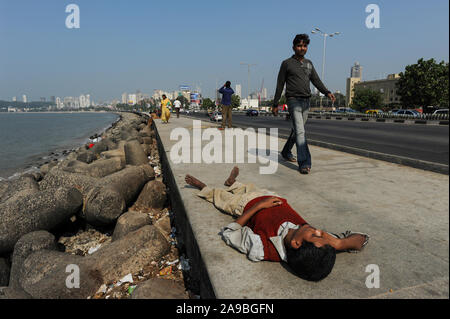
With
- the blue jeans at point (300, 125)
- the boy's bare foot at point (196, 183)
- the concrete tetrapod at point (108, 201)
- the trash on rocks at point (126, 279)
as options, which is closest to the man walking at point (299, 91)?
the blue jeans at point (300, 125)

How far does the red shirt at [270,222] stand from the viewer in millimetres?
1813

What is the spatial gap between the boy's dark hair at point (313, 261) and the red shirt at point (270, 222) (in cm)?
21

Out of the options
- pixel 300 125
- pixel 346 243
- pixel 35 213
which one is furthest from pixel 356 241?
pixel 35 213

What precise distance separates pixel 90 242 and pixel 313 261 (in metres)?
3.86

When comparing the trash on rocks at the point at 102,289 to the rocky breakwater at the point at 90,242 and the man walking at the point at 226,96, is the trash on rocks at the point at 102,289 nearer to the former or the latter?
the rocky breakwater at the point at 90,242

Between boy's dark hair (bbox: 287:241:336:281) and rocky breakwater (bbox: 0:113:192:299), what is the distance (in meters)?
1.07

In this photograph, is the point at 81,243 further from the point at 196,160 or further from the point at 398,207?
the point at 398,207

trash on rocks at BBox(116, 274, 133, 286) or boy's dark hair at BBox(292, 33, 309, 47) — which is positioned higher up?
boy's dark hair at BBox(292, 33, 309, 47)

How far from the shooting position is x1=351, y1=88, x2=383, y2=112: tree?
2455 inches

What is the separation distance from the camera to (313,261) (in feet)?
5.07

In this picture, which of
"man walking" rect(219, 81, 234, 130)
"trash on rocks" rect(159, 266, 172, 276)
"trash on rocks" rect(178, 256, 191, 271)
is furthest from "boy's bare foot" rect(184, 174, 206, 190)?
"man walking" rect(219, 81, 234, 130)

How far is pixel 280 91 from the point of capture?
4152 millimetres

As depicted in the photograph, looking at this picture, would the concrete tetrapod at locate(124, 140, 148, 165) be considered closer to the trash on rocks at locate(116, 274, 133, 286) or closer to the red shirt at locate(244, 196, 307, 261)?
the trash on rocks at locate(116, 274, 133, 286)
